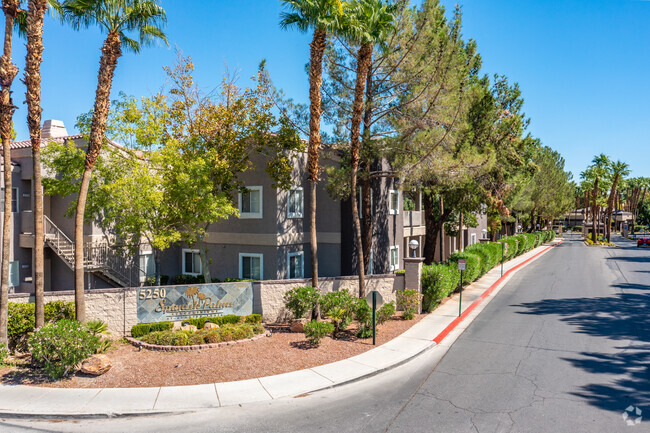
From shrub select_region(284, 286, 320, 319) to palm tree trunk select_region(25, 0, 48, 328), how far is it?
7.24 metres

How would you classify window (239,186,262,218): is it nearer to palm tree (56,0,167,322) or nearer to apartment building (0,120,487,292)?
apartment building (0,120,487,292)

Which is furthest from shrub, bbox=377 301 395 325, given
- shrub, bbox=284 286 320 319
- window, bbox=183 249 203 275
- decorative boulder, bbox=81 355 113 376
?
window, bbox=183 249 203 275

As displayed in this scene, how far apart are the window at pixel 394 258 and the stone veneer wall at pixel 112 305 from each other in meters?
14.4

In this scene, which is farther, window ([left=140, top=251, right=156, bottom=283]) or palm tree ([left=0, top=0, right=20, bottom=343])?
→ window ([left=140, top=251, right=156, bottom=283])

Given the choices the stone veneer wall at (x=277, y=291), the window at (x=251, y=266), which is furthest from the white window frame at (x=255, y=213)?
the stone veneer wall at (x=277, y=291)

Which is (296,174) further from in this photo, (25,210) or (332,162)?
(25,210)

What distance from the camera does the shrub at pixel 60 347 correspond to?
10281mm

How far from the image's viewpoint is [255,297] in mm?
15883

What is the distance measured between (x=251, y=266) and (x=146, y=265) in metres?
6.08

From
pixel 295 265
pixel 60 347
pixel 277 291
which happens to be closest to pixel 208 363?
pixel 60 347

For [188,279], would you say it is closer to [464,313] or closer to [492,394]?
[464,313]

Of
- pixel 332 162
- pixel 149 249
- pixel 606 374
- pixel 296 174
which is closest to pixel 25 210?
pixel 149 249

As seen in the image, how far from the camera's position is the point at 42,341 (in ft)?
34.2

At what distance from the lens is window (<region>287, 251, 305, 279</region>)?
68.9 ft
